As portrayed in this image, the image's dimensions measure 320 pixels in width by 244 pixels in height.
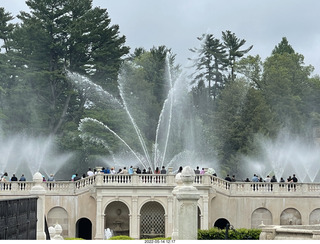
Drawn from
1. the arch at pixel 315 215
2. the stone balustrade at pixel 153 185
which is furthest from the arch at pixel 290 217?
the stone balustrade at pixel 153 185

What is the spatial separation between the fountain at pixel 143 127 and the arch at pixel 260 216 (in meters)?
23.5

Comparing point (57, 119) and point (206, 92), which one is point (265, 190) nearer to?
point (57, 119)

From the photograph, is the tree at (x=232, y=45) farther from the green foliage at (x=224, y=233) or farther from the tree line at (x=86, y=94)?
the green foliage at (x=224, y=233)

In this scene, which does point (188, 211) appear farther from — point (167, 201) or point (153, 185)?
point (167, 201)

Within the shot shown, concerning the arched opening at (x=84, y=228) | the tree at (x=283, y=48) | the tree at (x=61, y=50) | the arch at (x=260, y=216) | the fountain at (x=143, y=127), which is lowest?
the arched opening at (x=84, y=228)

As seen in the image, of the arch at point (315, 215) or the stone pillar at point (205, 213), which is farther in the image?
the arch at point (315, 215)

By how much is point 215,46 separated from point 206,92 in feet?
17.1

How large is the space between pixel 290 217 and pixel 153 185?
26.1ft

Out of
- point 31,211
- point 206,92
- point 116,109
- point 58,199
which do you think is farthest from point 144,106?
point 31,211

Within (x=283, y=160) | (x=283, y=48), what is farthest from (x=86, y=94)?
(x=283, y=48)

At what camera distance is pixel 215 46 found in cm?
10375

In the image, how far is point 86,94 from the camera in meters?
89.4

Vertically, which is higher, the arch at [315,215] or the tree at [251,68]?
the tree at [251,68]

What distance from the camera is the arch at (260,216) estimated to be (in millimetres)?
57750
